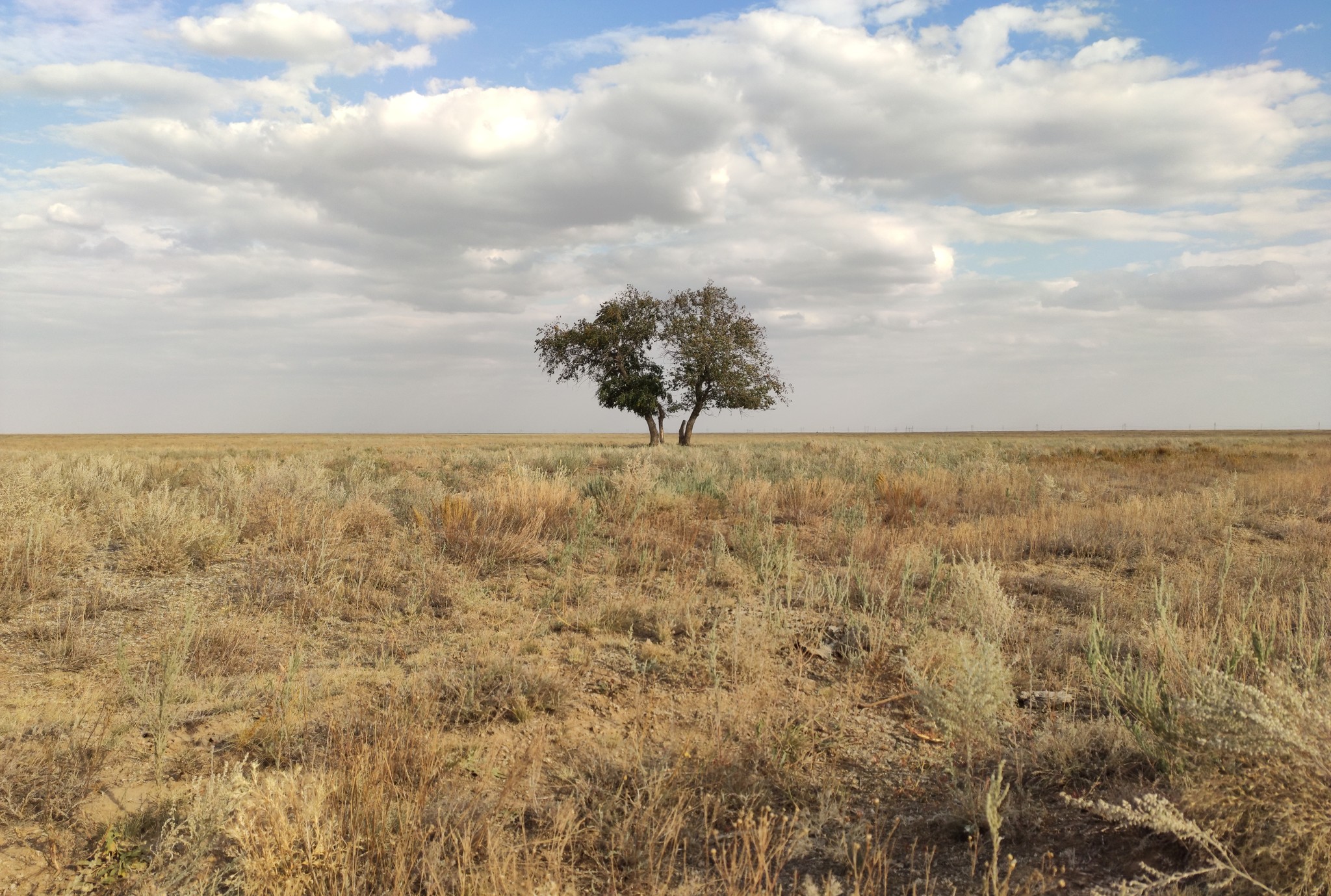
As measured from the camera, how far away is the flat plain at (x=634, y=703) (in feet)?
9.59

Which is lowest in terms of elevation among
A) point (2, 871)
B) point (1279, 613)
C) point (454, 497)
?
point (2, 871)

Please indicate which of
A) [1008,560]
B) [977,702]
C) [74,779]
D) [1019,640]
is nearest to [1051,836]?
[977,702]

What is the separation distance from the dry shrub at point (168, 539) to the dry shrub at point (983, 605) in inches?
271

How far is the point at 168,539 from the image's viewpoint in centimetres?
724

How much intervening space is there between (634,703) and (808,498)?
23.1 feet

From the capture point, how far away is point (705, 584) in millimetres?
7121

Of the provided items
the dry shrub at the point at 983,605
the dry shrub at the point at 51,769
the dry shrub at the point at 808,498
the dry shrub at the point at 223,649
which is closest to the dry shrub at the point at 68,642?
the dry shrub at the point at 223,649

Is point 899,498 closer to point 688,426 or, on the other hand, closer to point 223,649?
point 223,649

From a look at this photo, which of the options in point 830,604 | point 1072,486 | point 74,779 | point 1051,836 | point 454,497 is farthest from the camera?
point 1072,486

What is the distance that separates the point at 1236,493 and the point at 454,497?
1312cm

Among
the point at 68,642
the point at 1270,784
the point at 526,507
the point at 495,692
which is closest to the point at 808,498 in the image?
the point at 526,507

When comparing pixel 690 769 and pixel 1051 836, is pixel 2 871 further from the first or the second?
pixel 1051 836

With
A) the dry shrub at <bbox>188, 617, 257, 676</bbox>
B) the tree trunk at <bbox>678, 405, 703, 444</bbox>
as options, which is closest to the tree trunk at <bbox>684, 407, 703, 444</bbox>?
the tree trunk at <bbox>678, 405, 703, 444</bbox>

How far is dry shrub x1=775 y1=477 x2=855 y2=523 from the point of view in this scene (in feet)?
34.7
